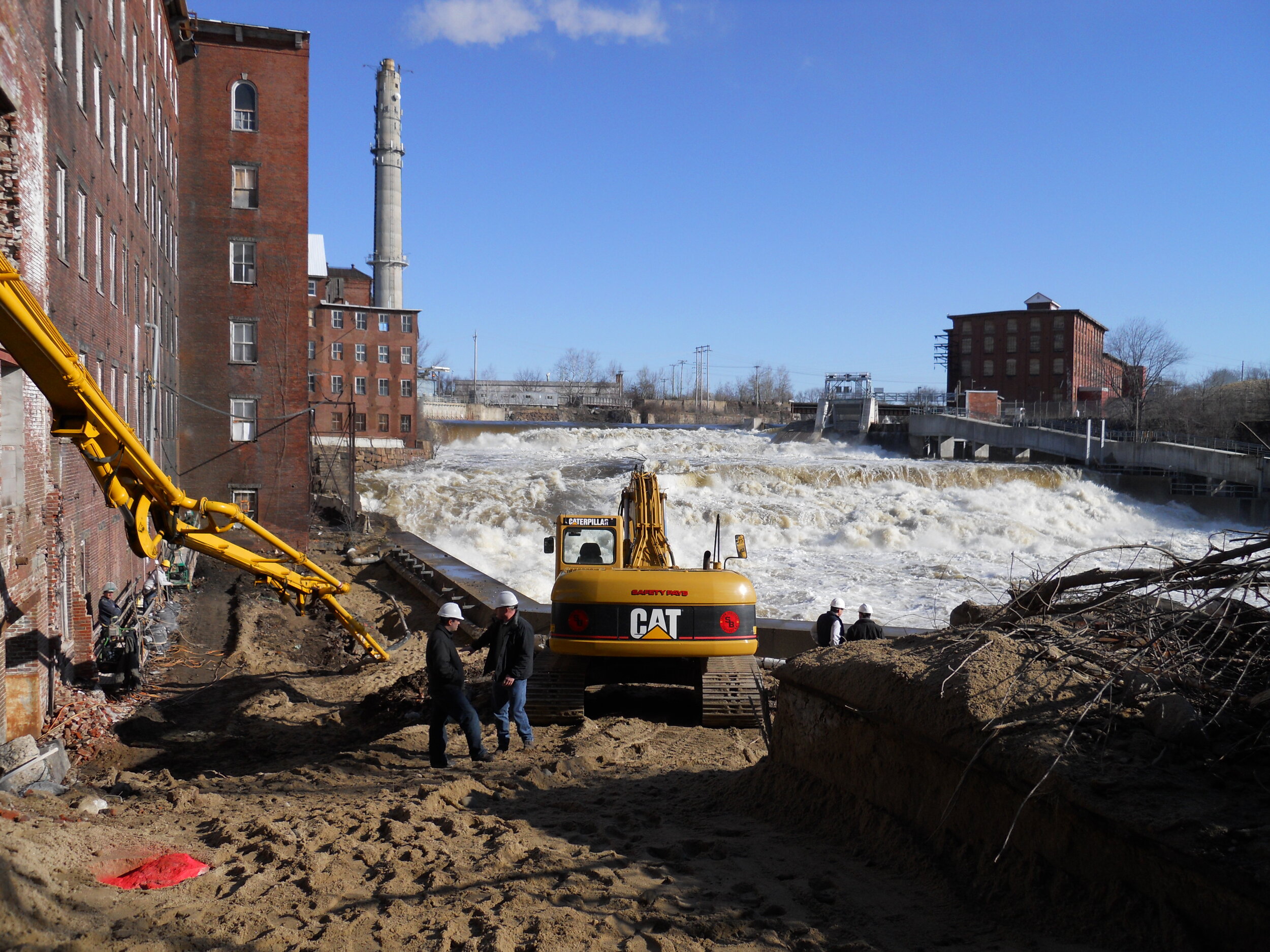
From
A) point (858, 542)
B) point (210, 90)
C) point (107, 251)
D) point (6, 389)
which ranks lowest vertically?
point (858, 542)

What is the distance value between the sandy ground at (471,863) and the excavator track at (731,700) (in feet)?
1.49

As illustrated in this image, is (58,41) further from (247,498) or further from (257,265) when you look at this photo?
(247,498)

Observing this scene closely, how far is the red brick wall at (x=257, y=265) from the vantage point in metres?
30.8

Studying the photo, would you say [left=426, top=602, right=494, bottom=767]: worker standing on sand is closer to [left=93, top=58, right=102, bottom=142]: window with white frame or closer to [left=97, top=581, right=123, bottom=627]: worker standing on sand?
[left=97, top=581, right=123, bottom=627]: worker standing on sand

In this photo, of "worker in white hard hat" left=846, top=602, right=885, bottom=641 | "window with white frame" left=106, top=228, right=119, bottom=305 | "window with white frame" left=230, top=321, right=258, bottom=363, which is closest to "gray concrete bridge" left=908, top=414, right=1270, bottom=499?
"worker in white hard hat" left=846, top=602, right=885, bottom=641

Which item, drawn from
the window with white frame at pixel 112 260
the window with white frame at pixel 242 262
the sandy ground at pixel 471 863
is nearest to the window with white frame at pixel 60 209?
the window with white frame at pixel 112 260

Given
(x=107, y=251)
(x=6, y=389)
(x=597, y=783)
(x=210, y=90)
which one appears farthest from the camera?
(x=210, y=90)

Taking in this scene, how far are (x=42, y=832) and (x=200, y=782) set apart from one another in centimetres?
324

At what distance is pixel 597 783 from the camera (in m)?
8.27

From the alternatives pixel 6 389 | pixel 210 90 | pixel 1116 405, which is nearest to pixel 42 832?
pixel 6 389

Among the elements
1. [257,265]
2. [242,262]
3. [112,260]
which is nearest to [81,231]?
[112,260]

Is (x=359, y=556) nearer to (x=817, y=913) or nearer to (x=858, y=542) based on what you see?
(x=858, y=542)

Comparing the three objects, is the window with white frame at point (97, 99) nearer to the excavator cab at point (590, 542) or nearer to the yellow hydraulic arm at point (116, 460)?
the yellow hydraulic arm at point (116, 460)

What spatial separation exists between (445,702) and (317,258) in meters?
70.2
